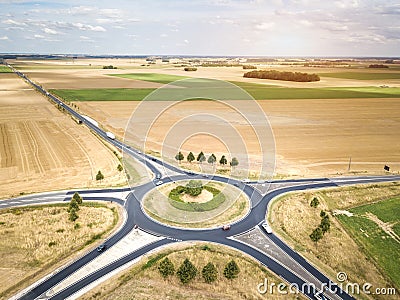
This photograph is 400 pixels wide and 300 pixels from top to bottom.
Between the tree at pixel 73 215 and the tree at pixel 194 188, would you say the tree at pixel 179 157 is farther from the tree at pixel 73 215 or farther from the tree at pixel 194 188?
the tree at pixel 73 215

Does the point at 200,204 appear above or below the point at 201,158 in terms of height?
below

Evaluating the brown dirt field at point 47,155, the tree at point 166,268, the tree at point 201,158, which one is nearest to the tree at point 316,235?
the tree at point 166,268

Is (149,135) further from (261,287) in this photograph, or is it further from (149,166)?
(261,287)

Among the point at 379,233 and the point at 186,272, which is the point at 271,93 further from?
the point at 186,272

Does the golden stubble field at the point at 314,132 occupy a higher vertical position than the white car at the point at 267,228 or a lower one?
higher

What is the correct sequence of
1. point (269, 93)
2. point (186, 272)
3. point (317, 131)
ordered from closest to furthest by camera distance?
point (186, 272)
point (317, 131)
point (269, 93)

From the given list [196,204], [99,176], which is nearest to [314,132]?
[196,204]
